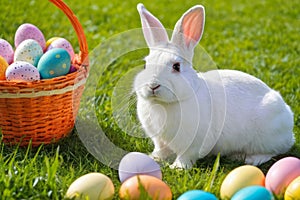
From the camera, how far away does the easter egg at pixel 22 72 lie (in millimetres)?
3131

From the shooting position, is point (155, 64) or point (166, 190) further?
point (155, 64)

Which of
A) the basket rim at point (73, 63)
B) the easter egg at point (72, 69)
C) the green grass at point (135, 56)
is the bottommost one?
the green grass at point (135, 56)

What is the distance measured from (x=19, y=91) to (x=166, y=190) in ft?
3.34

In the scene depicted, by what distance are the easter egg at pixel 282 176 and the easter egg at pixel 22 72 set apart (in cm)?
133

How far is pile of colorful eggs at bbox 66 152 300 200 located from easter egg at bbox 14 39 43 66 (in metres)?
0.93

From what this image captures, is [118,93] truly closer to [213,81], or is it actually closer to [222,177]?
[213,81]

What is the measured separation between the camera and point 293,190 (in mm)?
2561

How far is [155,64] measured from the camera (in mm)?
2873

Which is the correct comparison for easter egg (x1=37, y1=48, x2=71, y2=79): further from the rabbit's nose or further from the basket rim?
the rabbit's nose

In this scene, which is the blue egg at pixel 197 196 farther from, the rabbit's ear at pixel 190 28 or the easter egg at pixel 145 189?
the rabbit's ear at pixel 190 28

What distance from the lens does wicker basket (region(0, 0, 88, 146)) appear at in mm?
3104

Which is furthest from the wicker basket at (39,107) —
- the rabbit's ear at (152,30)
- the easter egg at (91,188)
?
the easter egg at (91,188)

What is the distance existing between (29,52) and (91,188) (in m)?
1.15

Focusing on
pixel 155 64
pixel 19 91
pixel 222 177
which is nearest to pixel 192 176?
pixel 222 177
